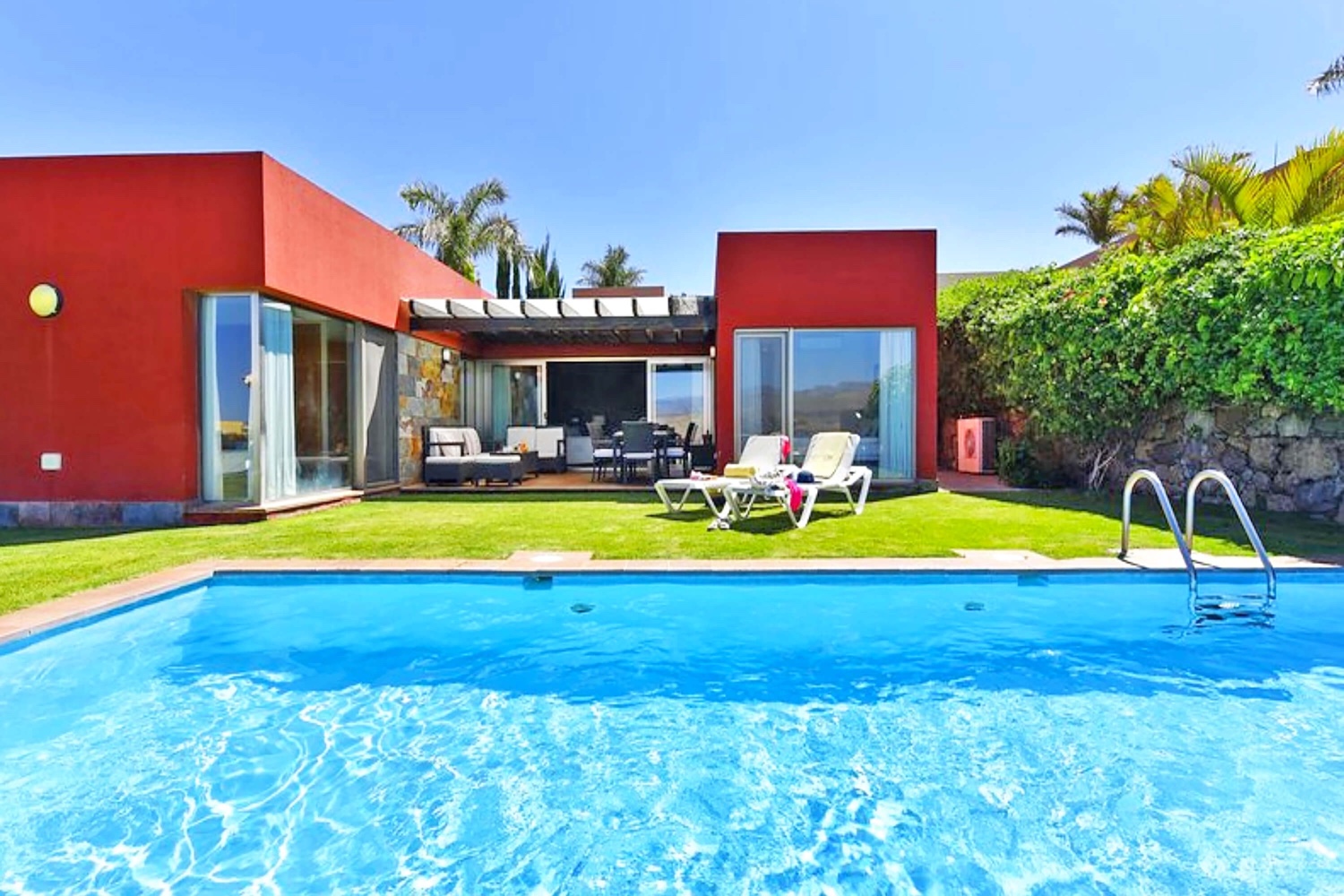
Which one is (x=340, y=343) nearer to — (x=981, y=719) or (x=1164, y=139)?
(x=981, y=719)

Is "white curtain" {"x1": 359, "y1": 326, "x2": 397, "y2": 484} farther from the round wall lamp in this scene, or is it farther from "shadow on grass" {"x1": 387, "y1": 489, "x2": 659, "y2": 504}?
the round wall lamp

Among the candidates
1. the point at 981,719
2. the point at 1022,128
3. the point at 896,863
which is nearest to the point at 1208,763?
the point at 981,719

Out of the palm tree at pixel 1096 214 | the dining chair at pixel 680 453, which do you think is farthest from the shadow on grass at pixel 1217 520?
the palm tree at pixel 1096 214

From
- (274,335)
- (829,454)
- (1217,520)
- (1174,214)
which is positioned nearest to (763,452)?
(829,454)

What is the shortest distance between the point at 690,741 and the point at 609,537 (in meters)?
3.94

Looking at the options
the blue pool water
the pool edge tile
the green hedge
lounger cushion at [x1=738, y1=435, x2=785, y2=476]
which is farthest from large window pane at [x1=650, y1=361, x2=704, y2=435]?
the pool edge tile

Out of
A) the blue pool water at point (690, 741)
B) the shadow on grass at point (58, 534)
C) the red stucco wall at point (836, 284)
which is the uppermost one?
the red stucco wall at point (836, 284)

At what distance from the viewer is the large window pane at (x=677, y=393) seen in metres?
17.3

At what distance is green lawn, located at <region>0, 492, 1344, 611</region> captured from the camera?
20.8 ft

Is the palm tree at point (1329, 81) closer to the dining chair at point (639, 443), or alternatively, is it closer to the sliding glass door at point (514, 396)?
the dining chair at point (639, 443)

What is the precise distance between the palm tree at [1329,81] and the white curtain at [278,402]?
18.9 meters

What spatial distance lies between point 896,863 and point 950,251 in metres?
22.6

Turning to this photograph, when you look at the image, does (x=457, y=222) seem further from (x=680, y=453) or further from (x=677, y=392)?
(x=680, y=453)

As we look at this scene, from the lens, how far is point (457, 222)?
83.5 feet
